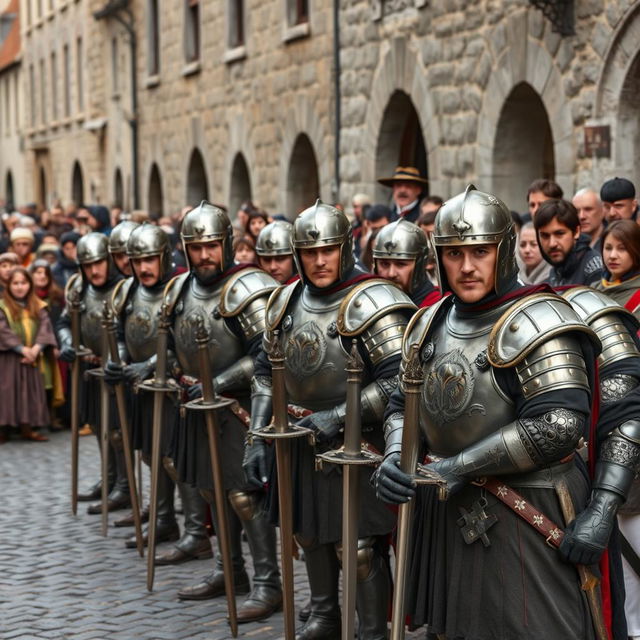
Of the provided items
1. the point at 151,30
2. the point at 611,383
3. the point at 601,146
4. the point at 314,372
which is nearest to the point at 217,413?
the point at 314,372

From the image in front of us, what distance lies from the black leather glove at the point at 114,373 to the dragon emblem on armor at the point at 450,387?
11.8 ft

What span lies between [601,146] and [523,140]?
212 centimetres

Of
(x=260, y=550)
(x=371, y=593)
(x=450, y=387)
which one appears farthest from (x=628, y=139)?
(x=450, y=387)

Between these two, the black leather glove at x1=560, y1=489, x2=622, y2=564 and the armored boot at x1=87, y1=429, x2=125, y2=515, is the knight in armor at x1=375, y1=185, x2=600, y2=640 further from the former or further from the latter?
the armored boot at x1=87, y1=429, x2=125, y2=515

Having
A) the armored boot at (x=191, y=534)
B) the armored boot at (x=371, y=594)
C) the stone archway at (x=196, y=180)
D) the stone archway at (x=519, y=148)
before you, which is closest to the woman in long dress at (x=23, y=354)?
the stone archway at (x=519, y=148)

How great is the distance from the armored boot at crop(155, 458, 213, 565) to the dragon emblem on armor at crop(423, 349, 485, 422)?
343 cm

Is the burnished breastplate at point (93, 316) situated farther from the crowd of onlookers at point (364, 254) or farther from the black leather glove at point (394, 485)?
the black leather glove at point (394, 485)

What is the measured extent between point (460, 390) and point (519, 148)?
8537 millimetres

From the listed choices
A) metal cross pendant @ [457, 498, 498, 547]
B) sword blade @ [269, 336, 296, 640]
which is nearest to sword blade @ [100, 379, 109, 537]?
sword blade @ [269, 336, 296, 640]

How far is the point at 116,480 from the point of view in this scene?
894cm

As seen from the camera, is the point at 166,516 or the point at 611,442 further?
the point at 166,516

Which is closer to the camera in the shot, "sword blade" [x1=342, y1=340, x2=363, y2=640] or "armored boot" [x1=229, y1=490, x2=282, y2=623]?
"sword blade" [x1=342, y1=340, x2=363, y2=640]

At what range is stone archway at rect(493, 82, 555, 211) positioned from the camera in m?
11.9

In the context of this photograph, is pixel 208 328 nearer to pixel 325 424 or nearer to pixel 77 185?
pixel 325 424
